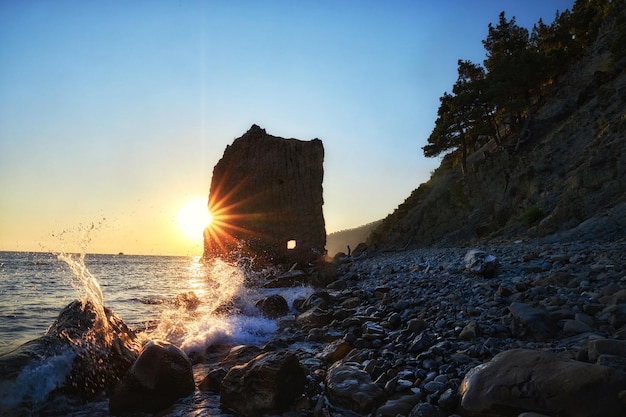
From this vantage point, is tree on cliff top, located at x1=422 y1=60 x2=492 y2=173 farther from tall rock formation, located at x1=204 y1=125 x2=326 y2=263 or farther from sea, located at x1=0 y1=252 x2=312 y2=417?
sea, located at x1=0 y1=252 x2=312 y2=417

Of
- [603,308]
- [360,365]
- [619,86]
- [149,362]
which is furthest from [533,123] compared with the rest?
[149,362]

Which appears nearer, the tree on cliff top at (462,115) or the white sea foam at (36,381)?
the white sea foam at (36,381)


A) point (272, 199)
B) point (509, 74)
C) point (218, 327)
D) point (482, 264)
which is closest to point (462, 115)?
point (509, 74)

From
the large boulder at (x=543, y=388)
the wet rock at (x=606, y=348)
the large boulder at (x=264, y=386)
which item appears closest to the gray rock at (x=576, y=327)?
the wet rock at (x=606, y=348)

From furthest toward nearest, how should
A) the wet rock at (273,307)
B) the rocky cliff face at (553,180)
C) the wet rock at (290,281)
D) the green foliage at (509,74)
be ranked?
the green foliage at (509,74)
the wet rock at (290,281)
the rocky cliff face at (553,180)
the wet rock at (273,307)

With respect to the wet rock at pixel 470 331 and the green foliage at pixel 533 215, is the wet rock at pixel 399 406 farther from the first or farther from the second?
the green foliage at pixel 533 215

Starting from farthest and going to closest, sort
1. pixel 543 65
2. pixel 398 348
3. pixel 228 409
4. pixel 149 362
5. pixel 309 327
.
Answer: pixel 543 65, pixel 309 327, pixel 398 348, pixel 149 362, pixel 228 409

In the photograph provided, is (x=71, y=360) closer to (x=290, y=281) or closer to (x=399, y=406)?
(x=399, y=406)

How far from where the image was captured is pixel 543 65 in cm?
3011

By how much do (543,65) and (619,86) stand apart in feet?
34.9

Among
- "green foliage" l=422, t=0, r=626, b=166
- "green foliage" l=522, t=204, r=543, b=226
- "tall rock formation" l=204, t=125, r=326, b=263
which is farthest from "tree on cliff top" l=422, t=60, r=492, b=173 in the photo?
"green foliage" l=522, t=204, r=543, b=226

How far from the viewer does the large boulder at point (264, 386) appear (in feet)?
15.2

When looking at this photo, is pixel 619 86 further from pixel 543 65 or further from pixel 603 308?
pixel 603 308

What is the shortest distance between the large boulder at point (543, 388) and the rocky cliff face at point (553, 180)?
1049cm
